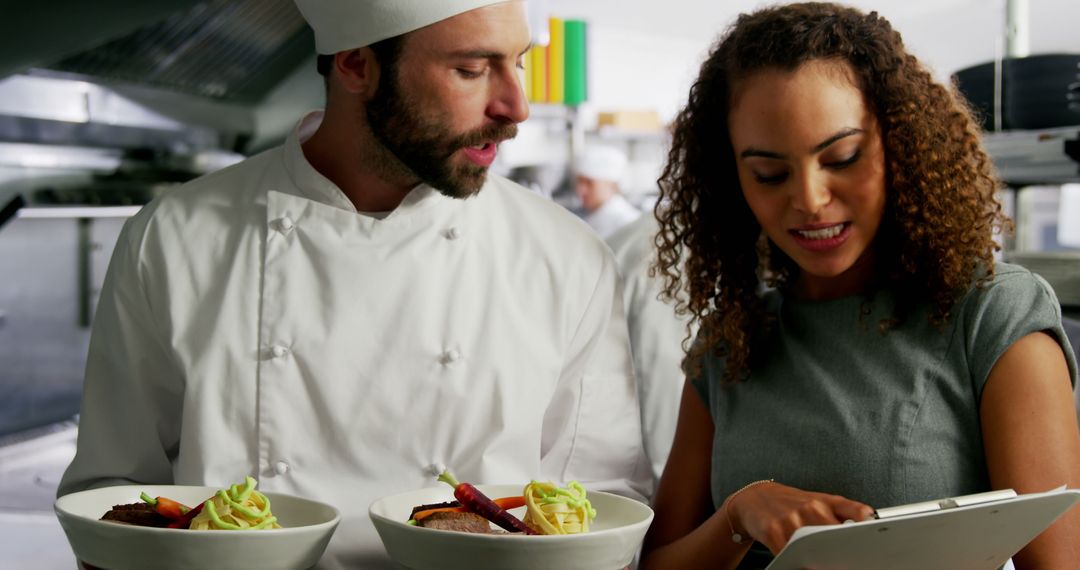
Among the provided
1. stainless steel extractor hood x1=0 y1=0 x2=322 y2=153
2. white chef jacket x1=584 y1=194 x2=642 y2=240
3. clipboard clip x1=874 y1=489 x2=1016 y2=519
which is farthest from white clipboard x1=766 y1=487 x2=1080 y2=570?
white chef jacket x1=584 y1=194 x2=642 y2=240

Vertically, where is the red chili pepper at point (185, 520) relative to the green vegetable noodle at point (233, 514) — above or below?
below

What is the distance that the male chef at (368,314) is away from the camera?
1.48 m

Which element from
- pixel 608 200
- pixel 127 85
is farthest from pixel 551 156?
pixel 127 85

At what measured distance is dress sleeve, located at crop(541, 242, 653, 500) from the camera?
161cm

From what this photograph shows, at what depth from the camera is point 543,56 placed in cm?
704

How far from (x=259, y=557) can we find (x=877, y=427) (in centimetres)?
78

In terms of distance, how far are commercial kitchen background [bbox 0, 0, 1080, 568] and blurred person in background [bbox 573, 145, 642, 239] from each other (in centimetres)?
390

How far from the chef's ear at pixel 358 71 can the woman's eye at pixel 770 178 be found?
575 mm

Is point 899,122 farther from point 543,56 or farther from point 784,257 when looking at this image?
point 543,56

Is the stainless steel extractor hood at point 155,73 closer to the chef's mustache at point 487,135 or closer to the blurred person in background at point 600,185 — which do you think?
the chef's mustache at point 487,135

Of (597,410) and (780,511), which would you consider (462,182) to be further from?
(780,511)

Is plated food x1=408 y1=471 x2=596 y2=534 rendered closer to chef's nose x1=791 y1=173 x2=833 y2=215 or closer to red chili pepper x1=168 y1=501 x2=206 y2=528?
red chili pepper x1=168 y1=501 x2=206 y2=528

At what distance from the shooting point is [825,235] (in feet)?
4.51

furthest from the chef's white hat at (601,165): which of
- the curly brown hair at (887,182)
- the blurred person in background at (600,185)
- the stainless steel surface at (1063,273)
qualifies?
the curly brown hair at (887,182)
